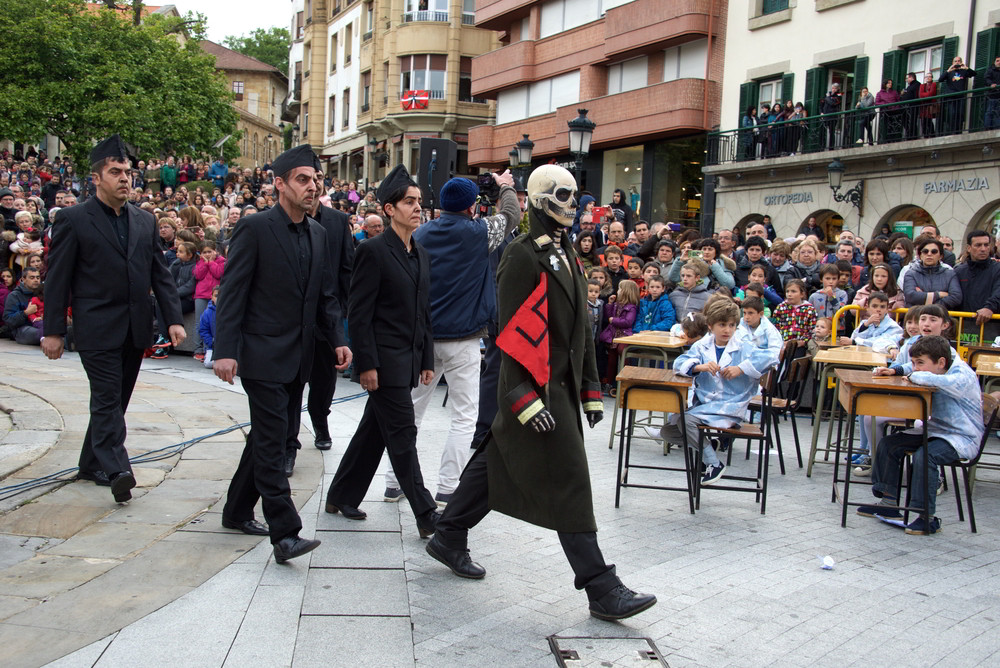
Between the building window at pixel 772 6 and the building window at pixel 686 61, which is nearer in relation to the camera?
the building window at pixel 772 6

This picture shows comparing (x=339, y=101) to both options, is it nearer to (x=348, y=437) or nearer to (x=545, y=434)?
(x=348, y=437)

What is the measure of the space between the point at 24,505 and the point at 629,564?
3.63m

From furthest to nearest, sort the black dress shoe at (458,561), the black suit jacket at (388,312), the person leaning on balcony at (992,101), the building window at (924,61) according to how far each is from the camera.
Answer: the building window at (924,61)
the person leaning on balcony at (992,101)
the black suit jacket at (388,312)
the black dress shoe at (458,561)

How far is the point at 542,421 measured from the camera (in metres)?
4.22

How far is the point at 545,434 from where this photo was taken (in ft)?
14.4

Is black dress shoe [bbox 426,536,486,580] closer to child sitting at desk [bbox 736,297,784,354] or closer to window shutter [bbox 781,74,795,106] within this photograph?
child sitting at desk [bbox 736,297,784,354]

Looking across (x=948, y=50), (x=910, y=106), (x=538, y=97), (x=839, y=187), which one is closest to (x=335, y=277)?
(x=910, y=106)

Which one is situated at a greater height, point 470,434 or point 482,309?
point 482,309

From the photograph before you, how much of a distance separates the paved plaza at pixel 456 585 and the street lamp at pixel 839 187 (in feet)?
55.6

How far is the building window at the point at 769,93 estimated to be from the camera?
26.1m

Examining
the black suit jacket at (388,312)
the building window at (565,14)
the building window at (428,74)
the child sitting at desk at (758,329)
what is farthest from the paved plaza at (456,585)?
the building window at (428,74)

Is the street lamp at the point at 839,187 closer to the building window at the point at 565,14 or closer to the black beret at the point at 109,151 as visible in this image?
the building window at the point at 565,14

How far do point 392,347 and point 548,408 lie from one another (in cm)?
144

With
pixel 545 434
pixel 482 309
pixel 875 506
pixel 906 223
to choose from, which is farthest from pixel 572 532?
pixel 906 223
